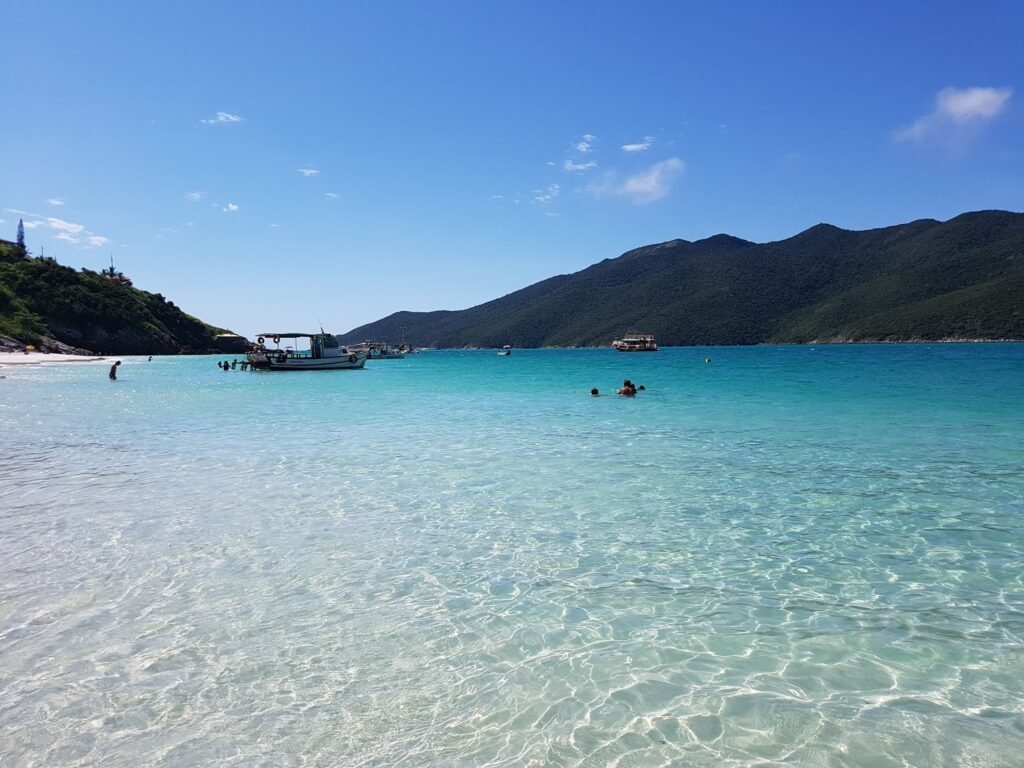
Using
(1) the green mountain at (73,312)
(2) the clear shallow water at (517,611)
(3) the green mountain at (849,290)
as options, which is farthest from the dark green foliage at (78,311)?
(3) the green mountain at (849,290)

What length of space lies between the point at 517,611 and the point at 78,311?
412ft

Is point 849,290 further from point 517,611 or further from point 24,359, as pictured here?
point 517,611

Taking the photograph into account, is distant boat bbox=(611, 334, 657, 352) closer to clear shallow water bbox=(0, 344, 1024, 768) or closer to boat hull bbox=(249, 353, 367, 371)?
boat hull bbox=(249, 353, 367, 371)

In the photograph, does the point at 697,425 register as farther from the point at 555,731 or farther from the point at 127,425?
the point at 127,425

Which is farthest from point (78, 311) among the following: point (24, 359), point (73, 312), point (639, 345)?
point (639, 345)

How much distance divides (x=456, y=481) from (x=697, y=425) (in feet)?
38.0

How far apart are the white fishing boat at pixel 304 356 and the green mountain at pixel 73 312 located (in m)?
41.0

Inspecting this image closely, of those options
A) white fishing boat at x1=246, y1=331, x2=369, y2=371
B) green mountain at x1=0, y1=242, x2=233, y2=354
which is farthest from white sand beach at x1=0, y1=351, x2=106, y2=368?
white fishing boat at x1=246, y1=331, x2=369, y2=371

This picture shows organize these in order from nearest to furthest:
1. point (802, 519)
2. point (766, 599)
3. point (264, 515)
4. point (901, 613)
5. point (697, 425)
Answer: point (901, 613)
point (766, 599)
point (802, 519)
point (264, 515)
point (697, 425)

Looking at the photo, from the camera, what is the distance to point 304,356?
72000mm

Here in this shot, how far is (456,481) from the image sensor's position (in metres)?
12.8

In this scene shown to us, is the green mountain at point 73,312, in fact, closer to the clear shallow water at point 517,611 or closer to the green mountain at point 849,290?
the clear shallow water at point 517,611

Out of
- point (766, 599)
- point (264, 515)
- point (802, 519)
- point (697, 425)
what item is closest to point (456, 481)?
point (264, 515)

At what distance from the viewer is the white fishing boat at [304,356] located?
233 ft
